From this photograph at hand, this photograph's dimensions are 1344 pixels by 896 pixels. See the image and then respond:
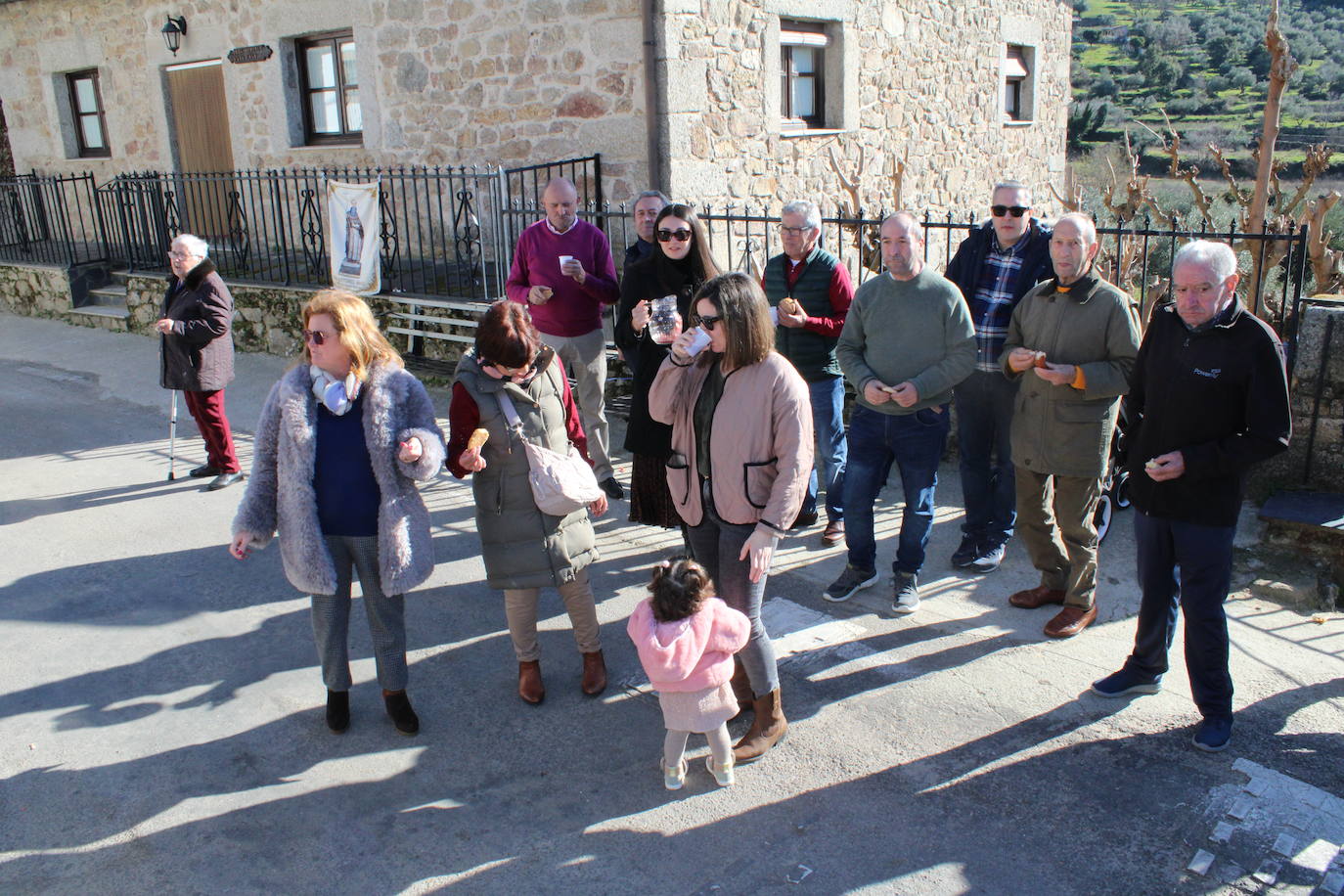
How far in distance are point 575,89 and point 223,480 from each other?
4.50 metres

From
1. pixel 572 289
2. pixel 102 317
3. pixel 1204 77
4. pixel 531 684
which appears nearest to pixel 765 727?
pixel 531 684

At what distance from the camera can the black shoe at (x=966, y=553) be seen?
4.81 meters

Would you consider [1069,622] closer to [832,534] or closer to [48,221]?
[832,534]

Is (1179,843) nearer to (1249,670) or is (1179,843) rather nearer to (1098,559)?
(1249,670)

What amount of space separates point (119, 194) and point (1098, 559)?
36.0 ft

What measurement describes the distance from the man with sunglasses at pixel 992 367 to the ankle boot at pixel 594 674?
1864 mm

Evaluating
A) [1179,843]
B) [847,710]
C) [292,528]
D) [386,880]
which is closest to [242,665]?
[292,528]

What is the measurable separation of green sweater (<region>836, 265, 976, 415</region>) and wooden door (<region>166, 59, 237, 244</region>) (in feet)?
32.7

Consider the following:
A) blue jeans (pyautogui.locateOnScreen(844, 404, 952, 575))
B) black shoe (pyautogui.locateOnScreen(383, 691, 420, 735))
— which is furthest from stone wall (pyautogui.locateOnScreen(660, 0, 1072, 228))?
black shoe (pyautogui.locateOnScreen(383, 691, 420, 735))

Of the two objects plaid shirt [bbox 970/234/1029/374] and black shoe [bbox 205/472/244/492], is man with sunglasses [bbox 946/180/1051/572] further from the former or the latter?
black shoe [bbox 205/472/244/492]

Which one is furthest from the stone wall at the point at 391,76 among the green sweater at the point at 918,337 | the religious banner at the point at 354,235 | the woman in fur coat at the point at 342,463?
the woman in fur coat at the point at 342,463

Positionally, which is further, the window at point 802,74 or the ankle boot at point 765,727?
the window at point 802,74

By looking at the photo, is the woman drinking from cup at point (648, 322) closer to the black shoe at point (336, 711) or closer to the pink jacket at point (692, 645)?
the pink jacket at point (692, 645)

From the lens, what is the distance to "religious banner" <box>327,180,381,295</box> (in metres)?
9.09
